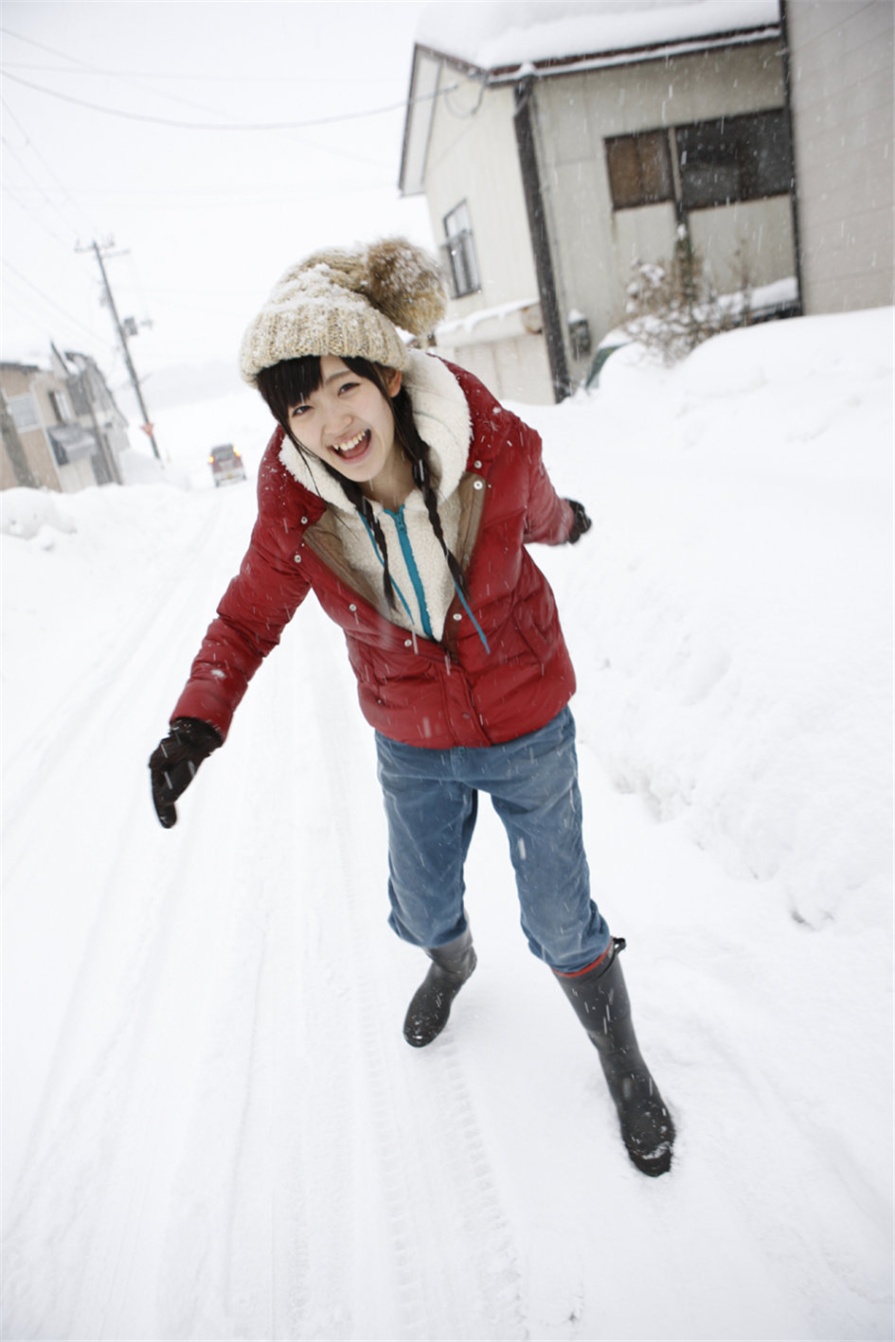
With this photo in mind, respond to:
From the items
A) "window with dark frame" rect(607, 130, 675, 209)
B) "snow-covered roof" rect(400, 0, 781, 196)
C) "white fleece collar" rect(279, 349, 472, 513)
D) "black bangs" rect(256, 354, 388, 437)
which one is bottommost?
"white fleece collar" rect(279, 349, 472, 513)

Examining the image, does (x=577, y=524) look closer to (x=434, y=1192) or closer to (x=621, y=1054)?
(x=621, y=1054)

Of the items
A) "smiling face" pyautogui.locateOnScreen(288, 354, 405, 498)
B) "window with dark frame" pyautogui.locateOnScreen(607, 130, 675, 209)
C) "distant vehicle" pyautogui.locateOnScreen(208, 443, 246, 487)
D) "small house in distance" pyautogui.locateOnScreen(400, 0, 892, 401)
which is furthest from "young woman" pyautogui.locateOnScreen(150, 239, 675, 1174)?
"distant vehicle" pyautogui.locateOnScreen(208, 443, 246, 487)

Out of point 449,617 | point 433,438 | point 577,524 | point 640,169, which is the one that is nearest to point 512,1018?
point 449,617

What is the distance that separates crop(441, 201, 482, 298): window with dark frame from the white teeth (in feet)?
44.3

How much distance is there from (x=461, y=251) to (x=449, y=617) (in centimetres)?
1481

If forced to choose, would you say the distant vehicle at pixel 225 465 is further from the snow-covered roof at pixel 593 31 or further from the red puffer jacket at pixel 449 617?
the red puffer jacket at pixel 449 617

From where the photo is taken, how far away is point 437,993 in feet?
7.23

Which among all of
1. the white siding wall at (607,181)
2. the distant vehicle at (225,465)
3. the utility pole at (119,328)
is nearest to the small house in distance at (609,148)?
the white siding wall at (607,181)

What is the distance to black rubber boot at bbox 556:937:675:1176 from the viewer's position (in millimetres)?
1772

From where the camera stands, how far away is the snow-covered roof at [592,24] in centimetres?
945

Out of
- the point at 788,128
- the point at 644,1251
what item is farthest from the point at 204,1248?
the point at 788,128

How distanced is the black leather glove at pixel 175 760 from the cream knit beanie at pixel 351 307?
29.1 inches

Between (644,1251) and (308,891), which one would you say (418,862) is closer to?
(644,1251)

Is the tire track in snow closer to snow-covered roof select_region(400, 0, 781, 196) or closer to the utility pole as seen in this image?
snow-covered roof select_region(400, 0, 781, 196)
